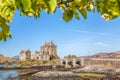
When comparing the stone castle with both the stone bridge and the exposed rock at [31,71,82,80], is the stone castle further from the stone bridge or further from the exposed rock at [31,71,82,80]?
the exposed rock at [31,71,82,80]

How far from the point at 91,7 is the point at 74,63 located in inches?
4089

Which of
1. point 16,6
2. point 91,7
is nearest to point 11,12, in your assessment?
point 16,6

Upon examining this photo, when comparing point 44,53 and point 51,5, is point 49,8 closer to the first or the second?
point 51,5

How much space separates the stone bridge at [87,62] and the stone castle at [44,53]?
2145 inches

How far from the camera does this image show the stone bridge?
303ft

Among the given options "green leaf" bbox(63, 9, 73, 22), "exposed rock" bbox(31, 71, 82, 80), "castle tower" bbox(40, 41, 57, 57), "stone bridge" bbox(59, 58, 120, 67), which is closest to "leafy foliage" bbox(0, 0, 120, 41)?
"green leaf" bbox(63, 9, 73, 22)

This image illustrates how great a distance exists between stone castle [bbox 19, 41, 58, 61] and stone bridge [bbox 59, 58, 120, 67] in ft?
179

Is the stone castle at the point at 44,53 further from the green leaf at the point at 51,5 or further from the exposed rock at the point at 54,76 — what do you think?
the green leaf at the point at 51,5

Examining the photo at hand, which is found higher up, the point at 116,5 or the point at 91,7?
the point at 91,7

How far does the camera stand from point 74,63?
10725cm

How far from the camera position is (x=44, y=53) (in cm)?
17700

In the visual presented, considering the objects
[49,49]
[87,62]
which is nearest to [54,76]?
[87,62]

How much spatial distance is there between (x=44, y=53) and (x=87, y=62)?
7675 cm

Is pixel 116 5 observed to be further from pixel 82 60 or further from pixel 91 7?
pixel 82 60
